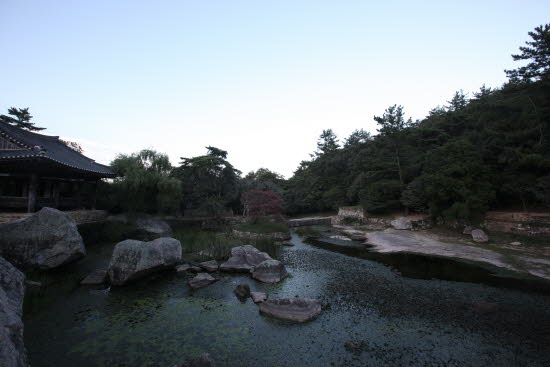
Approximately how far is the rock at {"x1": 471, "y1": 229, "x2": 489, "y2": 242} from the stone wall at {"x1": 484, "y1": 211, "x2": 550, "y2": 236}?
6.98ft

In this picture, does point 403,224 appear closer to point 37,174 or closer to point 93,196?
point 93,196

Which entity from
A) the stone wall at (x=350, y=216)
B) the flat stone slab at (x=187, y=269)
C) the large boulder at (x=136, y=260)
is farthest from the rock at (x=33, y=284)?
the stone wall at (x=350, y=216)

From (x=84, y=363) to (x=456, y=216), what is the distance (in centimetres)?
2380

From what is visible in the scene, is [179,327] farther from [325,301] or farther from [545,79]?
[545,79]

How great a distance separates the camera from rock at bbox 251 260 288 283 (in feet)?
37.6

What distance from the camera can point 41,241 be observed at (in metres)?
11.2

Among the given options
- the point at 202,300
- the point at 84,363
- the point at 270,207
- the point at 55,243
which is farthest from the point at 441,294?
the point at 270,207

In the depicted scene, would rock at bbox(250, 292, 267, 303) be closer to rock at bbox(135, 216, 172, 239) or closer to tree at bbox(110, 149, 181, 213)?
rock at bbox(135, 216, 172, 239)

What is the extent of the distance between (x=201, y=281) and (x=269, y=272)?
3.01m

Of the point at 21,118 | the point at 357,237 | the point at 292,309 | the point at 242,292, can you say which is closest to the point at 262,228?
the point at 357,237

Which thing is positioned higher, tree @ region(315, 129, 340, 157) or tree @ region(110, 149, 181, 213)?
tree @ region(315, 129, 340, 157)

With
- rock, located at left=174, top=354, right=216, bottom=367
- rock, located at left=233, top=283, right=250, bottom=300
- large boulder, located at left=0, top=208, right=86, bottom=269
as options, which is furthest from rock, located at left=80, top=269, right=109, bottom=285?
rock, located at left=174, top=354, right=216, bottom=367

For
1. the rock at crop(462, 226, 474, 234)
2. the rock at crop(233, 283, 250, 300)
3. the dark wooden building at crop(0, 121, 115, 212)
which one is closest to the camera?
the rock at crop(233, 283, 250, 300)

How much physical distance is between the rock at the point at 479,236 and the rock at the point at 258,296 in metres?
16.8
